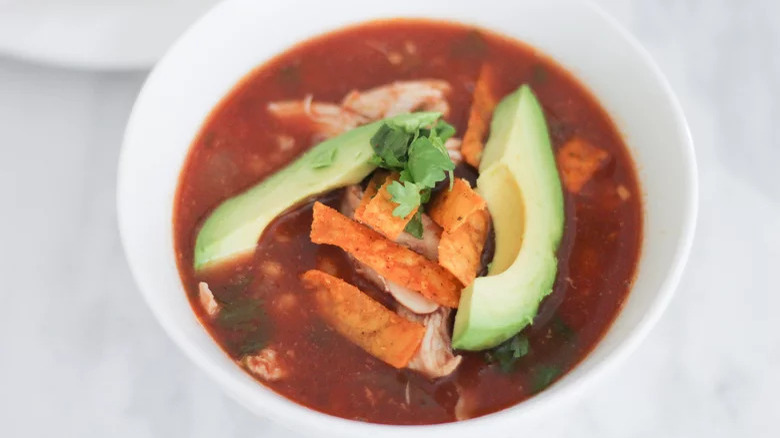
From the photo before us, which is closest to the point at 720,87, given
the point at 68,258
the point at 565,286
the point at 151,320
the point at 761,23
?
the point at 761,23

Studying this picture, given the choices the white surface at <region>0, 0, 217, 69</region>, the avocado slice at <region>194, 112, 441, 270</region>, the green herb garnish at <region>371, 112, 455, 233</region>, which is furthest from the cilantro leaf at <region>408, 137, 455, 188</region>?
the white surface at <region>0, 0, 217, 69</region>

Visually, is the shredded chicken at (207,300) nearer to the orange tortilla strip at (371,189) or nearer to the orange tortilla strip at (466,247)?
the orange tortilla strip at (371,189)

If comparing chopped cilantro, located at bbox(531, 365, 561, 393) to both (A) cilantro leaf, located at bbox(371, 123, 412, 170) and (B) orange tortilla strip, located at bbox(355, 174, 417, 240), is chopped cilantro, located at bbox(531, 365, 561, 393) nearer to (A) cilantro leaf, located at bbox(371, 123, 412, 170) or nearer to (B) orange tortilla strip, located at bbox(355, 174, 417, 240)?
(B) orange tortilla strip, located at bbox(355, 174, 417, 240)

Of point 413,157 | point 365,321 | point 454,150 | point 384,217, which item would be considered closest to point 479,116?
point 454,150

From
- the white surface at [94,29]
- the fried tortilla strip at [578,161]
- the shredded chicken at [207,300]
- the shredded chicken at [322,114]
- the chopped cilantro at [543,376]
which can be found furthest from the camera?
the white surface at [94,29]

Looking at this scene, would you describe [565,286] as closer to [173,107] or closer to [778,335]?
[778,335]

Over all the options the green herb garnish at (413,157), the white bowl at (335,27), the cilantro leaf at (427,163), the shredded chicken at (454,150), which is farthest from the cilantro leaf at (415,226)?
the white bowl at (335,27)
